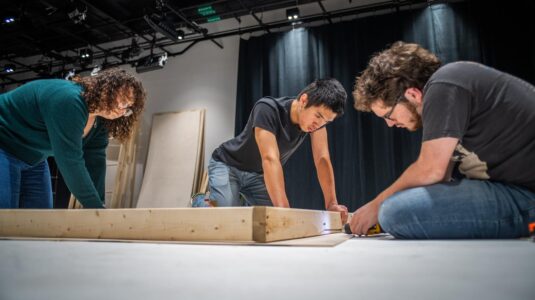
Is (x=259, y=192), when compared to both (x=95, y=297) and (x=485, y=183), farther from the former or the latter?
(x=95, y=297)

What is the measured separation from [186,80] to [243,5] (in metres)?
1.95

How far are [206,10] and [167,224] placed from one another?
474 cm

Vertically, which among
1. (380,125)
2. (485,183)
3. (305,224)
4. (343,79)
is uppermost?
(343,79)

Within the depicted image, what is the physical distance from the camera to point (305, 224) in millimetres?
1578

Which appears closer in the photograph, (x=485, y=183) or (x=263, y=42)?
(x=485, y=183)

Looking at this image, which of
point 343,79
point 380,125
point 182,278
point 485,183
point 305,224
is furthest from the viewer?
point 343,79

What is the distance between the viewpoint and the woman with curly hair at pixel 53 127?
5.42ft

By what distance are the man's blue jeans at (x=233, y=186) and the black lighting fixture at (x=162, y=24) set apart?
349 cm

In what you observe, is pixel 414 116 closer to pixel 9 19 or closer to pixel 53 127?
pixel 53 127

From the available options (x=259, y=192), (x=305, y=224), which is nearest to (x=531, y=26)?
(x=259, y=192)

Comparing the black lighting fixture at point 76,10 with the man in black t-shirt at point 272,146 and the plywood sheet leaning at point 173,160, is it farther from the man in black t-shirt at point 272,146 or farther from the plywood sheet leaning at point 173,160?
the man in black t-shirt at point 272,146

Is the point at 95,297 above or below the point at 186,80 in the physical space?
below

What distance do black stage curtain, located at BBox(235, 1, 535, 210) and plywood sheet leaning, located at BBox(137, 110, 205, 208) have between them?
2.93 ft

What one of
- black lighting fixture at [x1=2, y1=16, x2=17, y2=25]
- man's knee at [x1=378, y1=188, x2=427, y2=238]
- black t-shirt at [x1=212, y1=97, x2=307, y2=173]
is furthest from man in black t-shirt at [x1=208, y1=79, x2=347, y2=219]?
black lighting fixture at [x1=2, y1=16, x2=17, y2=25]
